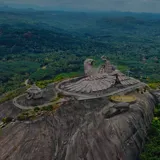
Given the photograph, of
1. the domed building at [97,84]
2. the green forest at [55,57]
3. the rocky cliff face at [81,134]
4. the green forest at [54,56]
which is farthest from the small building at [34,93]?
the green forest at [54,56]

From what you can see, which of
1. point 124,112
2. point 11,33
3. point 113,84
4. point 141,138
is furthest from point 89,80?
point 11,33

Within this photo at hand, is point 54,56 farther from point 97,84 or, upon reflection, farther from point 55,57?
point 97,84

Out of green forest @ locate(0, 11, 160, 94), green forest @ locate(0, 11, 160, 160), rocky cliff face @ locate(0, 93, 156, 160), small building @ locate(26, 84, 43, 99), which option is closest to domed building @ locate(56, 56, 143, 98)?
rocky cliff face @ locate(0, 93, 156, 160)

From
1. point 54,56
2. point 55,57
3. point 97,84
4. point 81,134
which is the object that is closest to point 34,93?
point 81,134

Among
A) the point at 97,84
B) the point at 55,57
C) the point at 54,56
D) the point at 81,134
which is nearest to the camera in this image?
the point at 81,134

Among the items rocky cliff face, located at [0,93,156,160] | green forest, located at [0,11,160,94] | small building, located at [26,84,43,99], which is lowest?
green forest, located at [0,11,160,94]

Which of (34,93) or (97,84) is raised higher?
(34,93)

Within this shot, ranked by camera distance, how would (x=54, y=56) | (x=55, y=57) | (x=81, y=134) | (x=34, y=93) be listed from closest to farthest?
(x=81, y=134)
(x=34, y=93)
(x=55, y=57)
(x=54, y=56)

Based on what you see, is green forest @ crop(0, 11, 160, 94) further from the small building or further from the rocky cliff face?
the rocky cliff face

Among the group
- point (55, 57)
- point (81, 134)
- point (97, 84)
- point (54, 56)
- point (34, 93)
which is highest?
point (34, 93)
